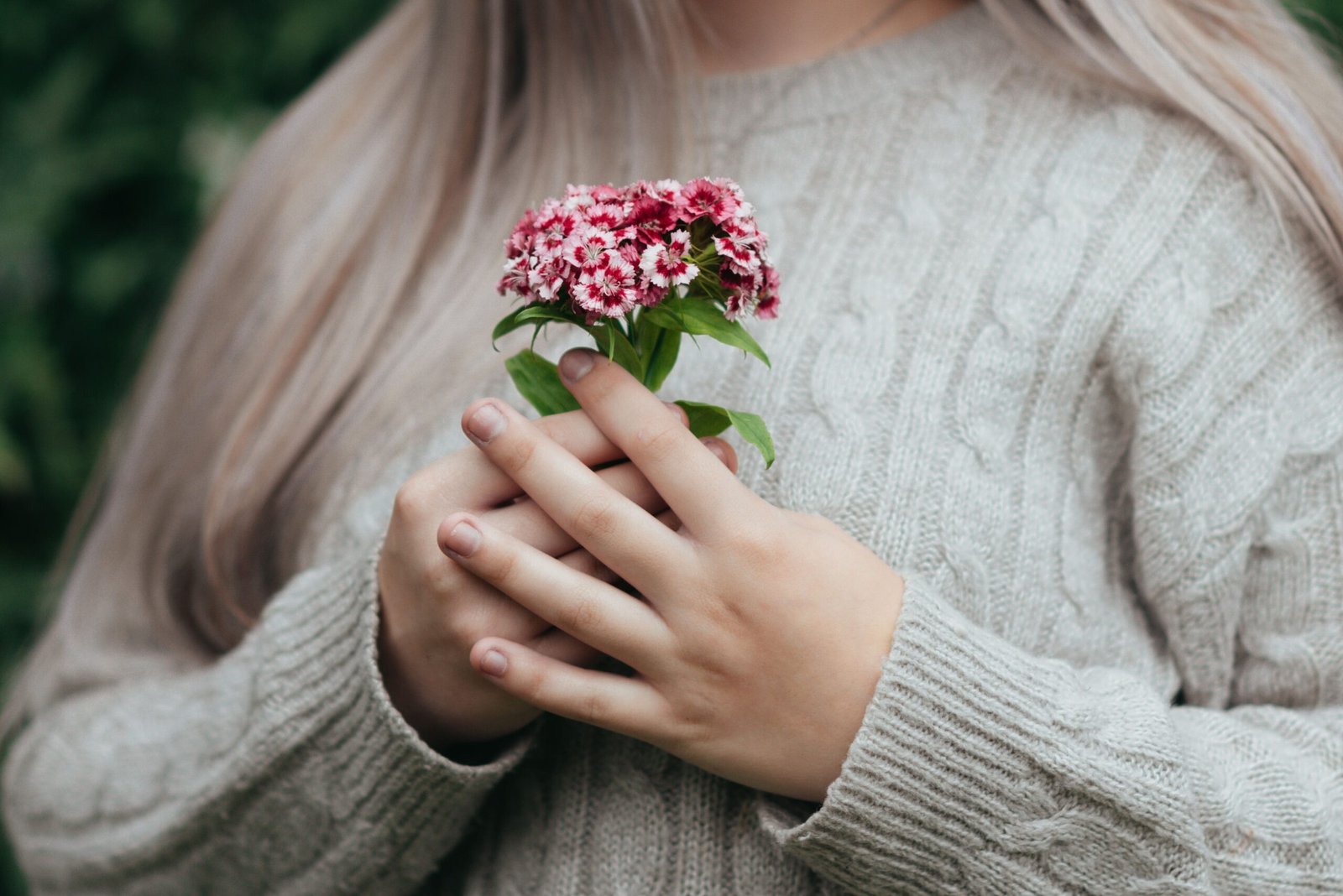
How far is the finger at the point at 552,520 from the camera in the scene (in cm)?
80

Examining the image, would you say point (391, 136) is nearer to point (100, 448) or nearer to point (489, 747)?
point (489, 747)

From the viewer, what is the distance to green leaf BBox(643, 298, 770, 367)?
2.37ft

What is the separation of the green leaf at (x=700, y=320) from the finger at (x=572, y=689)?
249 mm

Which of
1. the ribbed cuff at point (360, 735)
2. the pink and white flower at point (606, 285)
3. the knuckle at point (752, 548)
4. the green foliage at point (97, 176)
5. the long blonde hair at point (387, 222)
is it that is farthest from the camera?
the green foliage at point (97, 176)

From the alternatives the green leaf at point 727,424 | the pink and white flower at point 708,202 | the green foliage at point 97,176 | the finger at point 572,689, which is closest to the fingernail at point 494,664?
the finger at point 572,689

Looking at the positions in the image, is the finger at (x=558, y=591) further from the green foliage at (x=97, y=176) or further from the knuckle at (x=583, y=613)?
the green foliage at (x=97, y=176)

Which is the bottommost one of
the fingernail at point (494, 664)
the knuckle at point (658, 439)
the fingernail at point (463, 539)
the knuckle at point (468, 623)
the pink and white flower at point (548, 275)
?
the knuckle at point (468, 623)

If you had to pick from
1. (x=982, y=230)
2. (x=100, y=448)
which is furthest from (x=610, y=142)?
(x=100, y=448)

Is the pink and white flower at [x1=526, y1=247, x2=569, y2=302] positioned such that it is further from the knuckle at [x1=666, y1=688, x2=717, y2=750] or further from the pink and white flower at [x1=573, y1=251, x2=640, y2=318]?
the knuckle at [x1=666, y1=688, x2=717, y2=750]

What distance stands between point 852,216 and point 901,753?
19.4 inches

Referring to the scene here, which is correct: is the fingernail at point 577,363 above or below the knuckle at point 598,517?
above

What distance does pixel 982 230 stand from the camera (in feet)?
3.30

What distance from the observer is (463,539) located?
2.49 ft

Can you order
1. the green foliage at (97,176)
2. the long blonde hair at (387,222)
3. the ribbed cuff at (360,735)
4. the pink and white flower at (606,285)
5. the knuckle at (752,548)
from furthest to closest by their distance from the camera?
the green foliage at (97,176) < the long blonde hair at (387,222) < the ribbed cuff at (360,735) < the knuckle at (752,548) < the pink and white flower at (606,285)
